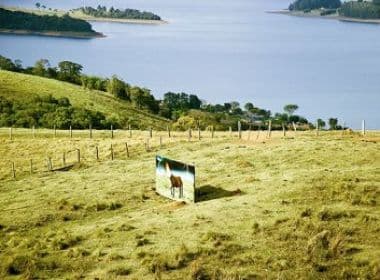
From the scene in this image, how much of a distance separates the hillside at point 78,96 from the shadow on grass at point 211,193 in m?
75.1

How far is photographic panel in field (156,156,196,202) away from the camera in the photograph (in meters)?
32.2

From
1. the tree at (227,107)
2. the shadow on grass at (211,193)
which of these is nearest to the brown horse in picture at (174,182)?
the shadow on grass at (211,193)

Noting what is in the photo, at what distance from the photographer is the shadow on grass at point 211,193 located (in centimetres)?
3206

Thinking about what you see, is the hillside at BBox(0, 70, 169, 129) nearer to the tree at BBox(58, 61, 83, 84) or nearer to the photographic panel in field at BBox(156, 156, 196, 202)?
the tree at BBox(58, 61, 83, 84)

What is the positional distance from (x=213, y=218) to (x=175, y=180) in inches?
257

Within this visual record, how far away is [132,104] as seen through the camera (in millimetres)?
145875

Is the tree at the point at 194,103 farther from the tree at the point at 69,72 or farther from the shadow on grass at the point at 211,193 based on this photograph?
the shadow on grass at the point at 211,193

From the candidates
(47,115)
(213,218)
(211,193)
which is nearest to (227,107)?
(47,115)

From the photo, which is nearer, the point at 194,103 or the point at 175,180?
A: the point at 175,180

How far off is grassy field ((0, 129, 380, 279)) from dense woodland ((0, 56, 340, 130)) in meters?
45.0

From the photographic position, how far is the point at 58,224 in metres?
31.1

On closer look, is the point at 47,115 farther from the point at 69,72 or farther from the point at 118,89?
the point at 69,72

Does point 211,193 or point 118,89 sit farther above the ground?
point 211,193

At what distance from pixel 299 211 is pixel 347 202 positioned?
2.63m
